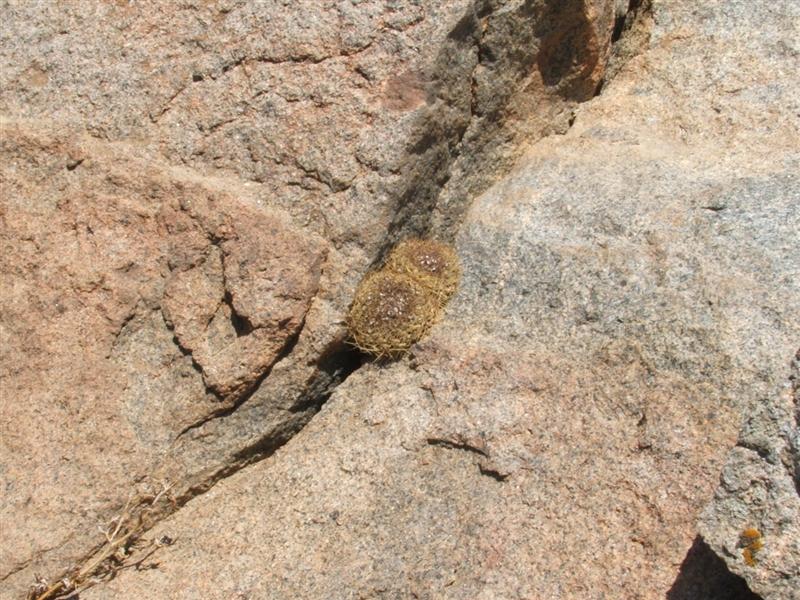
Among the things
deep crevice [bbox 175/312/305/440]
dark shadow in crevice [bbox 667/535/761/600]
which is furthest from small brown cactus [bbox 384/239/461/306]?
dark shadow in crevice [bbox 667/535/761/600]

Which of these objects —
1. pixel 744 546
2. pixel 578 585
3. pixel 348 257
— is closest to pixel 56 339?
pixel 348 257

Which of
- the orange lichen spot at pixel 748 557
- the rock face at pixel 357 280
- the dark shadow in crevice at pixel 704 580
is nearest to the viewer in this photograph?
the orange lichen spot at pixel 748 557

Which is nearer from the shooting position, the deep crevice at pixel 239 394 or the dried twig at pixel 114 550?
the dried twig at pixel 114 550

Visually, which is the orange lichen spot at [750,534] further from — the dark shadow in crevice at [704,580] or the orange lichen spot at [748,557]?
the dark shadow in crevice at [704,580]

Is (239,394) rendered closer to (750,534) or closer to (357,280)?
A: (357,280)

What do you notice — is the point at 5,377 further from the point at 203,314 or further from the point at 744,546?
the point at 744,546

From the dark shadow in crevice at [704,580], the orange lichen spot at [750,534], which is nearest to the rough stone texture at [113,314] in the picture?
the dark shadow in crevice at [704,580]
